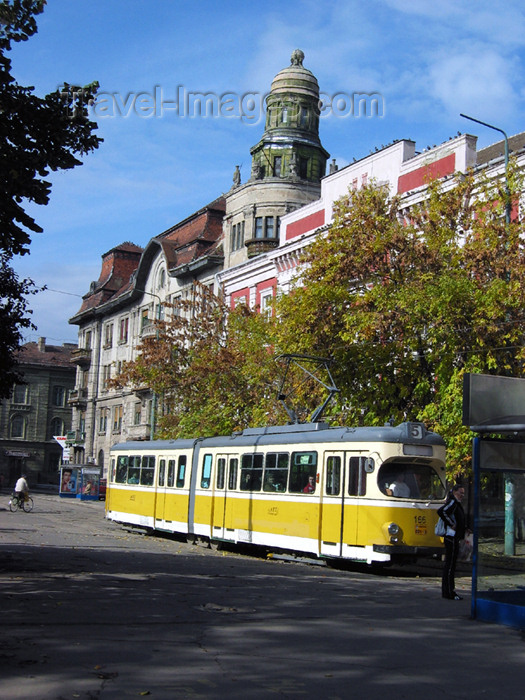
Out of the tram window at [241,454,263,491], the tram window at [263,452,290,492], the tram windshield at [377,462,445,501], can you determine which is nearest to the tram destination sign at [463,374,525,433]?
the tram windshield at [377,462,445,501]

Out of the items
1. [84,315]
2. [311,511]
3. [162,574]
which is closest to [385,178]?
A: [311,511]

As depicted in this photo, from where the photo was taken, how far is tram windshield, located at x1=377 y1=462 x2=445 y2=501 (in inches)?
728

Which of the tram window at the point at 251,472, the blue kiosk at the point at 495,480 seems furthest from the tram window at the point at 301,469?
the blue kiosk at the point at 495,480

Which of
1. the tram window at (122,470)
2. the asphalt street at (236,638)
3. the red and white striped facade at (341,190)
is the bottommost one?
the asphalt street at (236,638)

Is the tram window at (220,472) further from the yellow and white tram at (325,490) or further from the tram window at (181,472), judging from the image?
the tram window at (181,472)

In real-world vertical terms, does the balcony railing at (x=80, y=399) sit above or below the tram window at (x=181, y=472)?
above

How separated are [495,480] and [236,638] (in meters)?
3.81

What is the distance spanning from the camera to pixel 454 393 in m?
22.4

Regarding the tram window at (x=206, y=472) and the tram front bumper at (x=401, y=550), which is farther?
the tram window at (x=206, y=472)

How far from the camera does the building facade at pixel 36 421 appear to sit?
8788 cm

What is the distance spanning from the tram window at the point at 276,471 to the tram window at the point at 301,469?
12.4 inches

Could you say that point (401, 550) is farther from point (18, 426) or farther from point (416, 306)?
point (18, 426)

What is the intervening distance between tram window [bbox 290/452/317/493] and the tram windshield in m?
1.89

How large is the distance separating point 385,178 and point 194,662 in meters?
30.1
